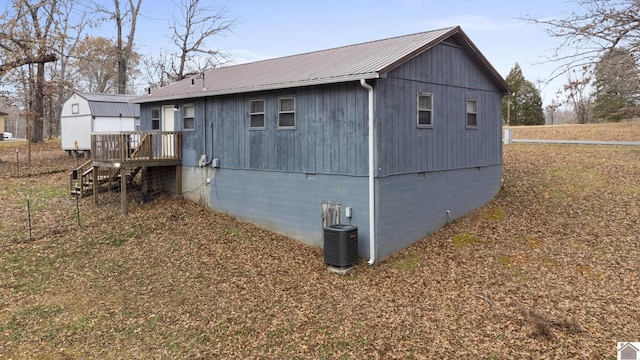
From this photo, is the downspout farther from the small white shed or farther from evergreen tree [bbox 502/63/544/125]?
evergreen tree [bbox 502/63/544/125]

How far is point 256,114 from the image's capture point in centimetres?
1231

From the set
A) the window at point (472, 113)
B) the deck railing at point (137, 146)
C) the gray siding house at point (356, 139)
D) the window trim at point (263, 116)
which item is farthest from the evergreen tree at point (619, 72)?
the deck railing at point (137, 146)

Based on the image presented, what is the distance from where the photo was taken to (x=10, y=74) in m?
22.8

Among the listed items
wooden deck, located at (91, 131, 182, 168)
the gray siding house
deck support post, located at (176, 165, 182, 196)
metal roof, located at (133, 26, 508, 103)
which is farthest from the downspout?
deck support post, located at (176, 165, 182, 196)

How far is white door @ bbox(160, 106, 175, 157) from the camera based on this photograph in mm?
14617

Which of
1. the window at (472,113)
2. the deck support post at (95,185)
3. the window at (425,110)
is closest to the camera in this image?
the window at (425,110)

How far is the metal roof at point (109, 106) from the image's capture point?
2338 centimetres

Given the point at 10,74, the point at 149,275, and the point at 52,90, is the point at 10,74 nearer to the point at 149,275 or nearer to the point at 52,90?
the point at 52,90

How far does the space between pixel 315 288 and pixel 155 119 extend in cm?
998

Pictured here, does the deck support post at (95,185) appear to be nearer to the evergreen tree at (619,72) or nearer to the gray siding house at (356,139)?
the gray siding house at (356,139)

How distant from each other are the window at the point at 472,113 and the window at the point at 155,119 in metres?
10.5

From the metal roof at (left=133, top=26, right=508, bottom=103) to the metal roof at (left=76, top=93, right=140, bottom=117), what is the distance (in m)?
9.04

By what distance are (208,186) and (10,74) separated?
53.9ft

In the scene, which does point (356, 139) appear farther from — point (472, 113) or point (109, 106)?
point (109, 106)
